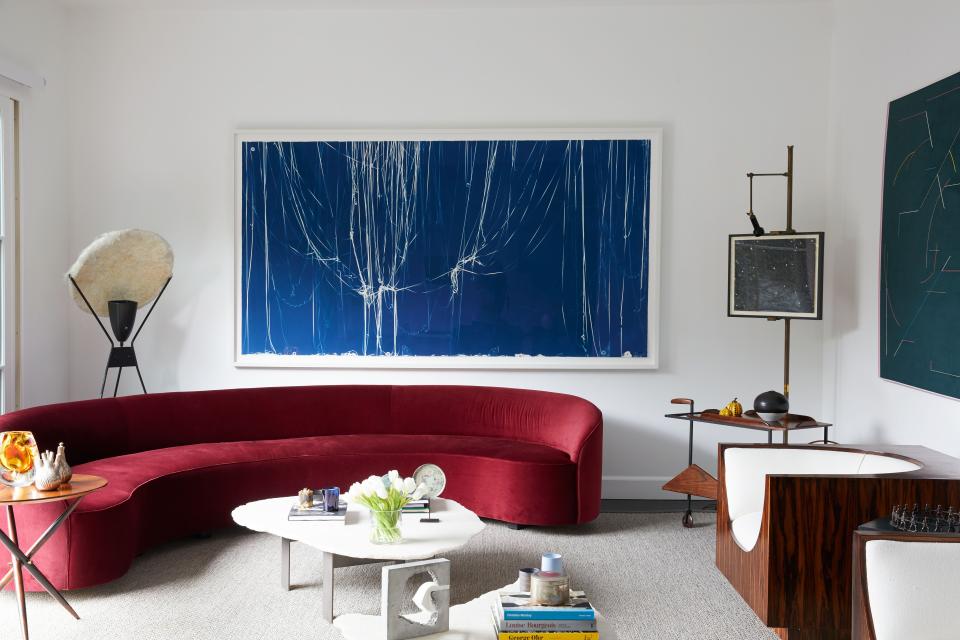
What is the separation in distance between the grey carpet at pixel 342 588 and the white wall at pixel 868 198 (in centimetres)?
119

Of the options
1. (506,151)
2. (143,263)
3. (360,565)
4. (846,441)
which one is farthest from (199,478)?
(846,441)

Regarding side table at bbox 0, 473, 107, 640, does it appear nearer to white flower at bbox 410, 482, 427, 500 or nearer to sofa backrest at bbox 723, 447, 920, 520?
white flower at bbox 410, 482, 427, 500

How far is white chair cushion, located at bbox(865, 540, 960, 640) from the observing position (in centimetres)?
236

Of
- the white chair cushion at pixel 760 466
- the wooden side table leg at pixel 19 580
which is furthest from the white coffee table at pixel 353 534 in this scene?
the white chair cushion at pixel 760 466

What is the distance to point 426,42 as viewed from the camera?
18.8 ft

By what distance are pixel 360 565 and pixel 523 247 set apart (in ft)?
7.77

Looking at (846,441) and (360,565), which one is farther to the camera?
(846,441)

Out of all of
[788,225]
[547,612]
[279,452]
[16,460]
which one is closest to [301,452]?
[279,452]

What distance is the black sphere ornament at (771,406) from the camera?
15.3 feet

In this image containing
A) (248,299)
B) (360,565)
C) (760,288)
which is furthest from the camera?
(248,299)

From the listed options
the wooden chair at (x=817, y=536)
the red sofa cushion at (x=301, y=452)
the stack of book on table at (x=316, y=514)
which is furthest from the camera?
the red sofa cushion at (x=301, y=452)

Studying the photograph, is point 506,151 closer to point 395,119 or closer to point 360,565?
point 395,119

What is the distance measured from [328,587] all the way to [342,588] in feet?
1.21

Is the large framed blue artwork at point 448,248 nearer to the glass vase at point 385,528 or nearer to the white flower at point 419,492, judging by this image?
the white flower at point 419,492
